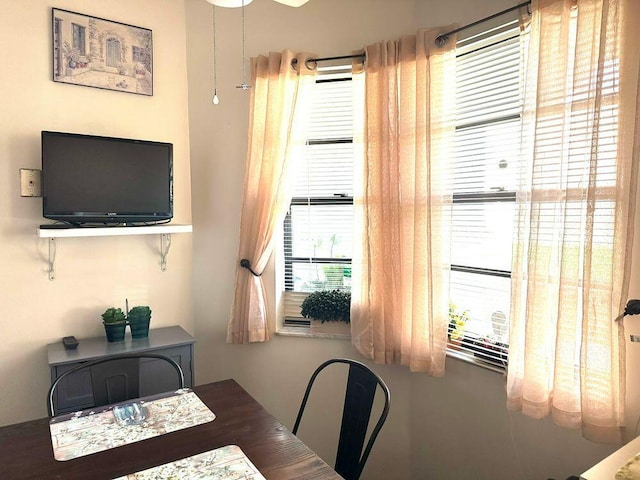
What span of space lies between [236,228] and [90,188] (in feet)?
2.67

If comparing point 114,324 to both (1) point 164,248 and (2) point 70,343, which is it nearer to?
(2) point 70,343

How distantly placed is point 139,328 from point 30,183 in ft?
3.00

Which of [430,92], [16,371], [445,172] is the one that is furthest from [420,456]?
[16,371]

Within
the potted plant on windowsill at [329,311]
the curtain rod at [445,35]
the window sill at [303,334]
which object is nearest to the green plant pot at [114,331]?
the window sill at [303,334]

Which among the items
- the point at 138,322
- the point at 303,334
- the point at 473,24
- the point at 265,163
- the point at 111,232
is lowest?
the point at 303,334

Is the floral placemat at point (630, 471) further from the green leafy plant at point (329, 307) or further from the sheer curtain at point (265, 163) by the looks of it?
the sheer curtain at point (265, 163)

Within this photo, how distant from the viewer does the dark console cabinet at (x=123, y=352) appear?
1.99 m

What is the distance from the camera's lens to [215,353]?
271cm

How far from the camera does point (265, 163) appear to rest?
2.42m

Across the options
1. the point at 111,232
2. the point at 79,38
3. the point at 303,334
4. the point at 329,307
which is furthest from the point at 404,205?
the point at 79,38

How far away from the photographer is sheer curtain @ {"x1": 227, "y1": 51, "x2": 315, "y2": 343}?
7.81 feet

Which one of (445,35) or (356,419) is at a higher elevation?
(445,35)

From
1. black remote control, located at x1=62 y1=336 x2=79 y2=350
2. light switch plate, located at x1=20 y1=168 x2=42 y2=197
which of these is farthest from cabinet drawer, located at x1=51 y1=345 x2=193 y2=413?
light switch plate, located at x1=20 y1=168 x2=42 y2=197

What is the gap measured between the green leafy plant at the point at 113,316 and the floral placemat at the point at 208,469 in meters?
1.25
